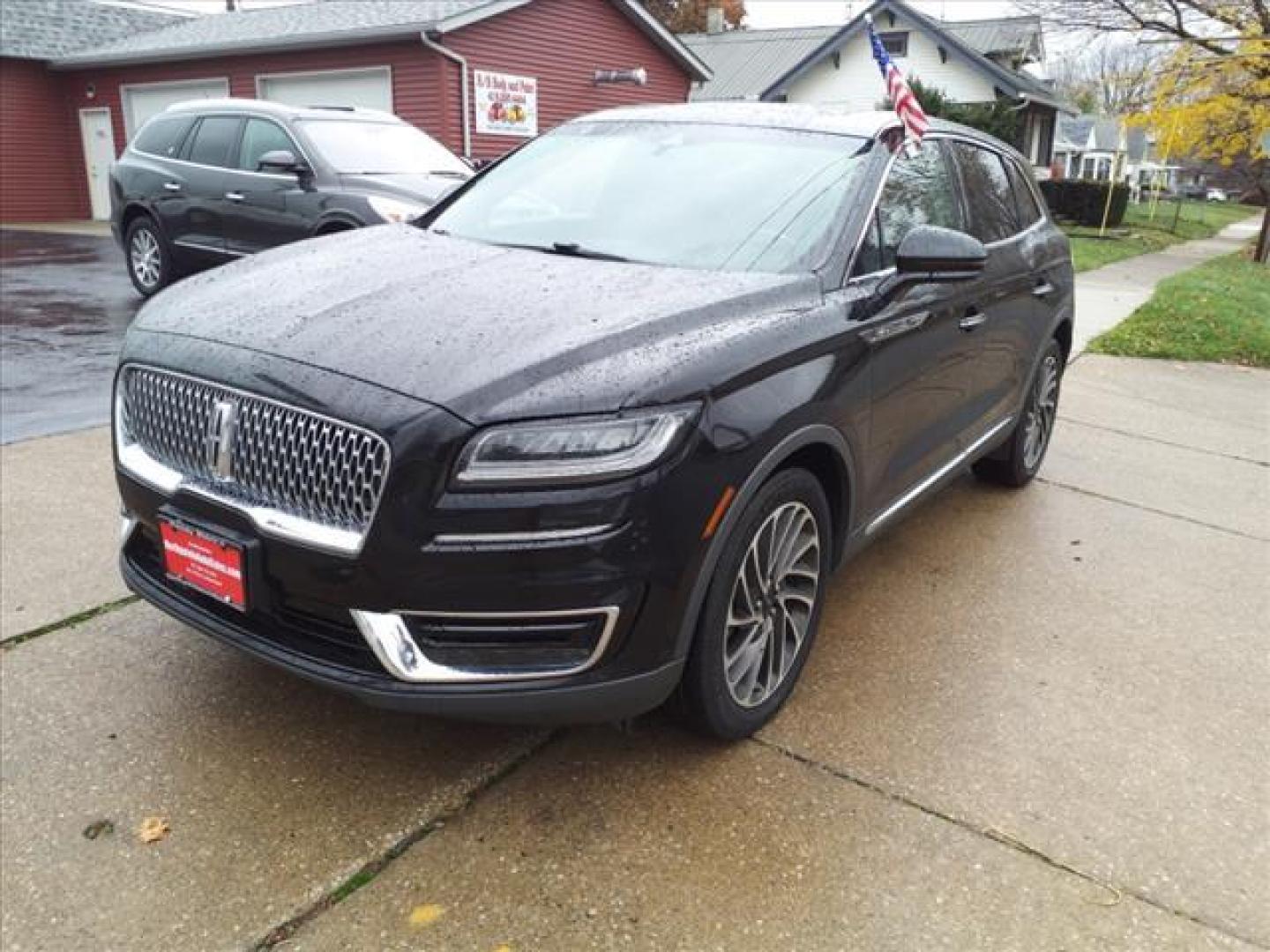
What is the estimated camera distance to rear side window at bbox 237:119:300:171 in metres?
8.70

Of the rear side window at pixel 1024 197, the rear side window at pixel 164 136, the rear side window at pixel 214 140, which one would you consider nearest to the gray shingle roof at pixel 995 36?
the rear side window at pixel 164 136

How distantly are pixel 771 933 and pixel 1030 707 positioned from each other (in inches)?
54.9

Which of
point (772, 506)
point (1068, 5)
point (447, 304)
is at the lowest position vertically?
point (772, 506)

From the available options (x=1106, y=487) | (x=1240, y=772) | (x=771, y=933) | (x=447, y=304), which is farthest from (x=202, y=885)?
(x=1106, y=487)

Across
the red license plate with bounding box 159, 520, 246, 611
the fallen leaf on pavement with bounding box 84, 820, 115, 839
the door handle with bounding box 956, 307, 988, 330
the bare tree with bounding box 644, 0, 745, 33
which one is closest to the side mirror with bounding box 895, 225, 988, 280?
the door handle with bounding box 956, 307, 988, 330

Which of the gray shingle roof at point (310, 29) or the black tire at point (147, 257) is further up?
the gray shingle roof at point (310, 29)

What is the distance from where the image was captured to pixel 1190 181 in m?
76.4

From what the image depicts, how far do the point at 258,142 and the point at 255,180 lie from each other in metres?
0.38

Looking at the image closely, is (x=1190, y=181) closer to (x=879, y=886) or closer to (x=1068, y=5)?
(x=1068, y=5)

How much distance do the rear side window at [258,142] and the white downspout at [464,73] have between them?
771 centimetres

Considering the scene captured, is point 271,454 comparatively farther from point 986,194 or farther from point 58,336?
point 58,336

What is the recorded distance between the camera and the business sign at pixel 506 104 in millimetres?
17500

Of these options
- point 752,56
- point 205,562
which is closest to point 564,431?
point 205,562

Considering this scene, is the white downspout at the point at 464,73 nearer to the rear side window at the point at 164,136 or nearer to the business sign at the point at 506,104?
the business sign at the point at 506,104
